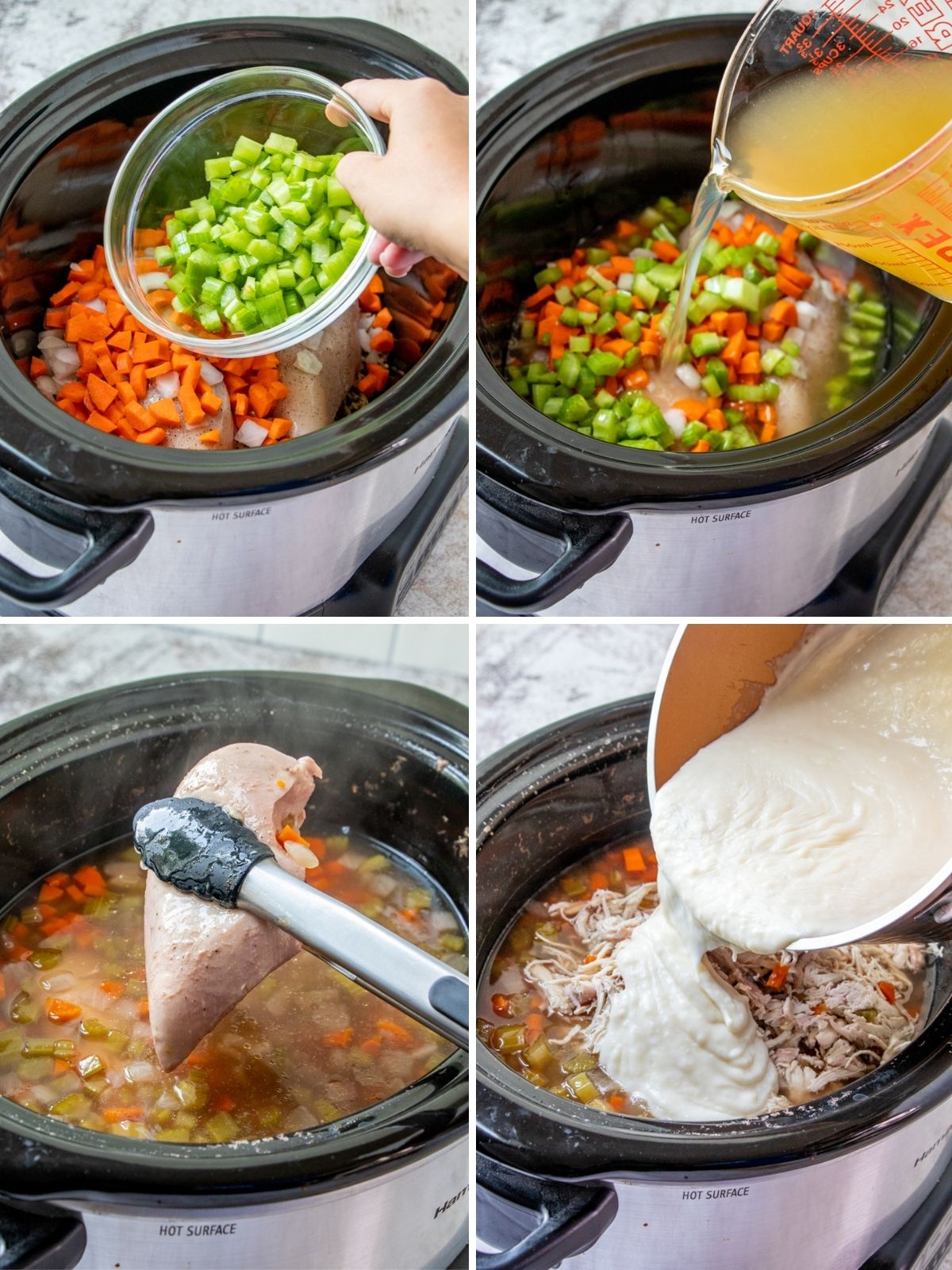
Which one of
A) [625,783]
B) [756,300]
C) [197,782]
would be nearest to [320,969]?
[197,782]

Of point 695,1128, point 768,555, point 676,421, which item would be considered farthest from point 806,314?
point 695,1128

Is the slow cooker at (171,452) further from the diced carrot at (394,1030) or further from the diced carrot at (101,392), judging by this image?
the diced carrot at (394,1030)

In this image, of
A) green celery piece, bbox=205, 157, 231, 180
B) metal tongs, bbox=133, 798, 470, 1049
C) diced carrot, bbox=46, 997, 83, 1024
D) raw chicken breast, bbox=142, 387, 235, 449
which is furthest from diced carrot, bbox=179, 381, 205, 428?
diced carrot, bbox=46, 997, 83, 1024

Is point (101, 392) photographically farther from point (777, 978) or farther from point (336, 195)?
point (777, 978)

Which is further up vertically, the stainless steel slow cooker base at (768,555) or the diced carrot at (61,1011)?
the stainless steel slow cooker base at (768,555)

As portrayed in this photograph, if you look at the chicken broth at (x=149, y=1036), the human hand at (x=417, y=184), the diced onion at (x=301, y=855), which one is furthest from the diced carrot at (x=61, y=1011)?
the human hand at (x=417, y=184)

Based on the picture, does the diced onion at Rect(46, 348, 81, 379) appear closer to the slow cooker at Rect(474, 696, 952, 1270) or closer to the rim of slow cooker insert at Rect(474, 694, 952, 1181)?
the slow cooker at Rect(474, 696, 952, 1270)
